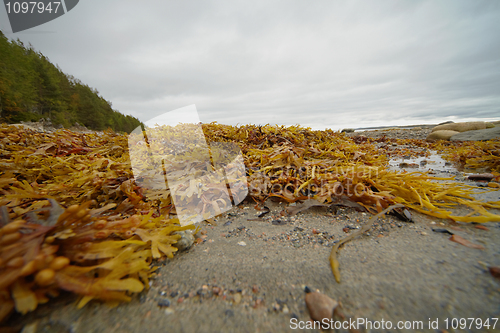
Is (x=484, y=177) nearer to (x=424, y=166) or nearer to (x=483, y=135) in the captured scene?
(x=424, y=166)

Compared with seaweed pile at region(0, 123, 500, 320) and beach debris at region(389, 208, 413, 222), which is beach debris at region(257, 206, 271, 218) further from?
beach debris at region(389, 208, 413, 222)

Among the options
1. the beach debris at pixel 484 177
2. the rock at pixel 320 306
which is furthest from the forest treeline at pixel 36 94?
the beach debris at pixel 484 177

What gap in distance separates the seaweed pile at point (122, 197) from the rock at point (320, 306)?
0.52 meters

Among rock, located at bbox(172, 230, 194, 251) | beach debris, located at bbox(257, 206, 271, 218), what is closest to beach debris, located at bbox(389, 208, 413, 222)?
beach debris, located at bbox(257, 206, 271, 218)

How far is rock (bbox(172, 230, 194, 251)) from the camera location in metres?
0.88

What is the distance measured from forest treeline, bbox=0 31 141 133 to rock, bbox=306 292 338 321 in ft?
69.7

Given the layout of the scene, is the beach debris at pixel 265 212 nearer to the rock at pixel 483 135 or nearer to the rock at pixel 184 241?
the rock at pixel 184 241

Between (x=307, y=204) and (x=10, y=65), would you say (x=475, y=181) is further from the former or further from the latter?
(x=10, y=65)

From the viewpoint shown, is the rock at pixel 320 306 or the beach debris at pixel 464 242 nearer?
the rock at pixel 320 306

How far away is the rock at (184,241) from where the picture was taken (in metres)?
0.88

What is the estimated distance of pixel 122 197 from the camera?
1.31 m

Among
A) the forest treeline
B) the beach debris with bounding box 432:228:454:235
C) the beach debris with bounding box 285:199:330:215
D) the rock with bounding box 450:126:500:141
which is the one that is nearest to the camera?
the beach debris with bounding box 432:228:454:235

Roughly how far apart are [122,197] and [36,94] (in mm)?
26005

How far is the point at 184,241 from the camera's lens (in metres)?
0.89
